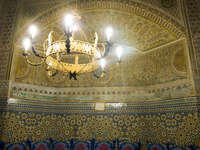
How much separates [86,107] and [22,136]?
1.88 metres

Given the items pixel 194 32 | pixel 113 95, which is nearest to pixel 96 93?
pixel 113 95

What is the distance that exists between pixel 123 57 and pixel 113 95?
124cm

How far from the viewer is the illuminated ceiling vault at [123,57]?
4770 mm

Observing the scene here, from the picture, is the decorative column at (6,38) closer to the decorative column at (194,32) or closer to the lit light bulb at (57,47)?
the lit light bulb at (57,47)

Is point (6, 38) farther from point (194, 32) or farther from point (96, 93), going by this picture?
point (194, 32)

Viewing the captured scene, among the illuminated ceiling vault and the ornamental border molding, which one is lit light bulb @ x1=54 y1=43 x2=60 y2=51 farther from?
the ornamental border molding

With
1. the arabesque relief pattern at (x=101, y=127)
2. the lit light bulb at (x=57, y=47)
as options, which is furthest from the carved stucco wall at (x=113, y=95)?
the lit light bulb at (x=57, y=47)

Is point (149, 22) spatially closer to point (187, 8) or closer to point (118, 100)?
point (187, 8)

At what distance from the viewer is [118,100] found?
5.39 metres

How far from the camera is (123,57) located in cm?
571

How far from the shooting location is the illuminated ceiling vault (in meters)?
4.77

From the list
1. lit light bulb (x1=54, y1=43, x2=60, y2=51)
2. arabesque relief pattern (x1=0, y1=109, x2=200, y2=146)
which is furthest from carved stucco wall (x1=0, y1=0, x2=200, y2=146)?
lit light bulb (x1=54, y1=43, x2=60, y2=51)

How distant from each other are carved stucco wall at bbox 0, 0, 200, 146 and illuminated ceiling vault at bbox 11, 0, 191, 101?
0.09 ft

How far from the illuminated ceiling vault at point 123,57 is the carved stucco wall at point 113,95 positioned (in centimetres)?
3
